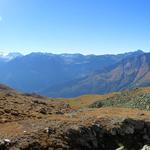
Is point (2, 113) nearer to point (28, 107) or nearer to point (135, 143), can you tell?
point (28, 107)

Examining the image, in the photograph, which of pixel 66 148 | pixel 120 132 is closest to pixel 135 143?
pixel 120 132

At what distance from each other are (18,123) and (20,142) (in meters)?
4.99

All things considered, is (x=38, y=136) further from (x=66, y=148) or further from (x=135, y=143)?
(x=135, y=143)

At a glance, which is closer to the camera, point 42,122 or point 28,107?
point 42,122

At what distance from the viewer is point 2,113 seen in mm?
32562

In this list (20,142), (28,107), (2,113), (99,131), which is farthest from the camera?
(28,107)

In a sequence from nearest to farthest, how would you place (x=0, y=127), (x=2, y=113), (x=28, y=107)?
(x=0, y=127), (x=2, y=113), (x=28, y=107)

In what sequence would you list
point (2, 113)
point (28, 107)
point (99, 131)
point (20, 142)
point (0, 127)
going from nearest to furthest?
point (20, 142)
point (0, 127)
point (99, 131)
point (2, 113)
point (28, 107)

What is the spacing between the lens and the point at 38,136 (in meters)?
25.8

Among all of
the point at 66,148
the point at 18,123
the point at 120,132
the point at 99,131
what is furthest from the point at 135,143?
the point at 18,123

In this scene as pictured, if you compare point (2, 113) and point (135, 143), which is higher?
point (2, 113)

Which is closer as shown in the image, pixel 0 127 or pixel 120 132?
pixel 0 127

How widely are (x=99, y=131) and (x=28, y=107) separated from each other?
34.9ft

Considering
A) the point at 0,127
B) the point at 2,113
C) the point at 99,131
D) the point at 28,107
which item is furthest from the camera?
the point at 28,107
